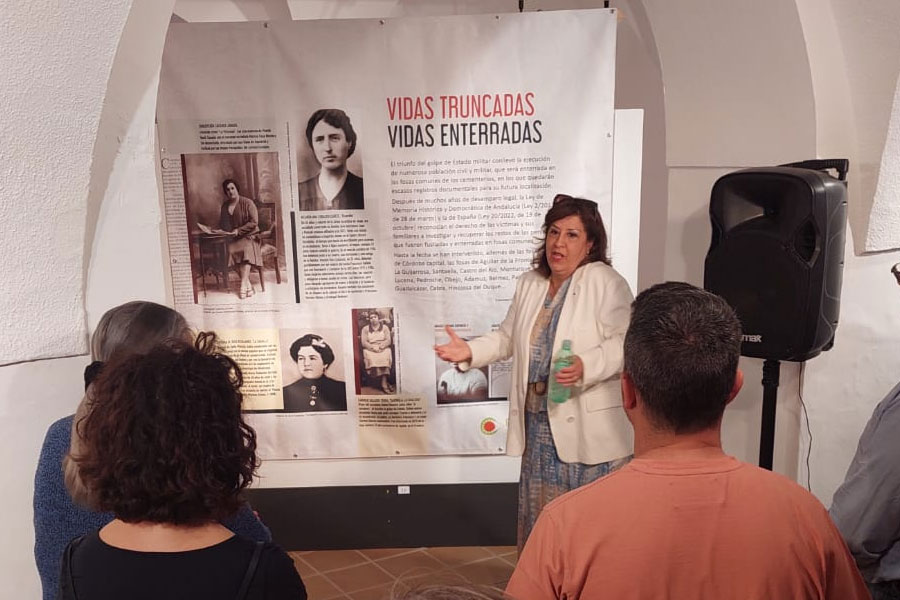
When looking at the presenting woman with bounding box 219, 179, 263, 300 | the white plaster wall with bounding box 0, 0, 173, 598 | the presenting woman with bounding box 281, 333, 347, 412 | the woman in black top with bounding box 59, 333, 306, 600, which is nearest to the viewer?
the woman in black top with bounding box 59, 333, 306, 600

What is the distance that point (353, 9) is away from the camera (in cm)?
402

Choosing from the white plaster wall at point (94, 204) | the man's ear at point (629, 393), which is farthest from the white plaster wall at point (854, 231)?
the white plaster wall at point (94, 204)

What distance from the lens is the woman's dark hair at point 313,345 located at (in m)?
3.16

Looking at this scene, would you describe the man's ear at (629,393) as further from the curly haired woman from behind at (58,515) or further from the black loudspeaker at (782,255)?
the black loudspeaker at (782,255)

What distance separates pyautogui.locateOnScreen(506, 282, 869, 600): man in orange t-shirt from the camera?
1.03m

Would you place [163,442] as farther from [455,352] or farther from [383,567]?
[383,567]

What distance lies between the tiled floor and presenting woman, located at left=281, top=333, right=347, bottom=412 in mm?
766

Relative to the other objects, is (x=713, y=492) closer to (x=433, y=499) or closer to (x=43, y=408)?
(x=43, y=408)

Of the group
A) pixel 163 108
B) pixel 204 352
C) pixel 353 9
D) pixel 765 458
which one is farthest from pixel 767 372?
pixel 353 9

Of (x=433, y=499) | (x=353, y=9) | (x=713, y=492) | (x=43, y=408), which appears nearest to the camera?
(x=713, y=492)

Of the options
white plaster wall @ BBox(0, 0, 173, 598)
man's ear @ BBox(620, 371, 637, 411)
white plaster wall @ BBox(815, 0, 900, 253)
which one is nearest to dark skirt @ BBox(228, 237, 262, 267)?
white plaster wall @ BBox(0, 0, 173, 598)

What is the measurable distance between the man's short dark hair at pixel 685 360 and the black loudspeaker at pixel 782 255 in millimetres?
1198

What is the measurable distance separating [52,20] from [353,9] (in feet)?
9.36

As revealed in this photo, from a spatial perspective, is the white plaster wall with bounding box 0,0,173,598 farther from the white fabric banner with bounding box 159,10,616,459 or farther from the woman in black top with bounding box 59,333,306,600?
the white fabric banner with bounding box 159,10,616,459
